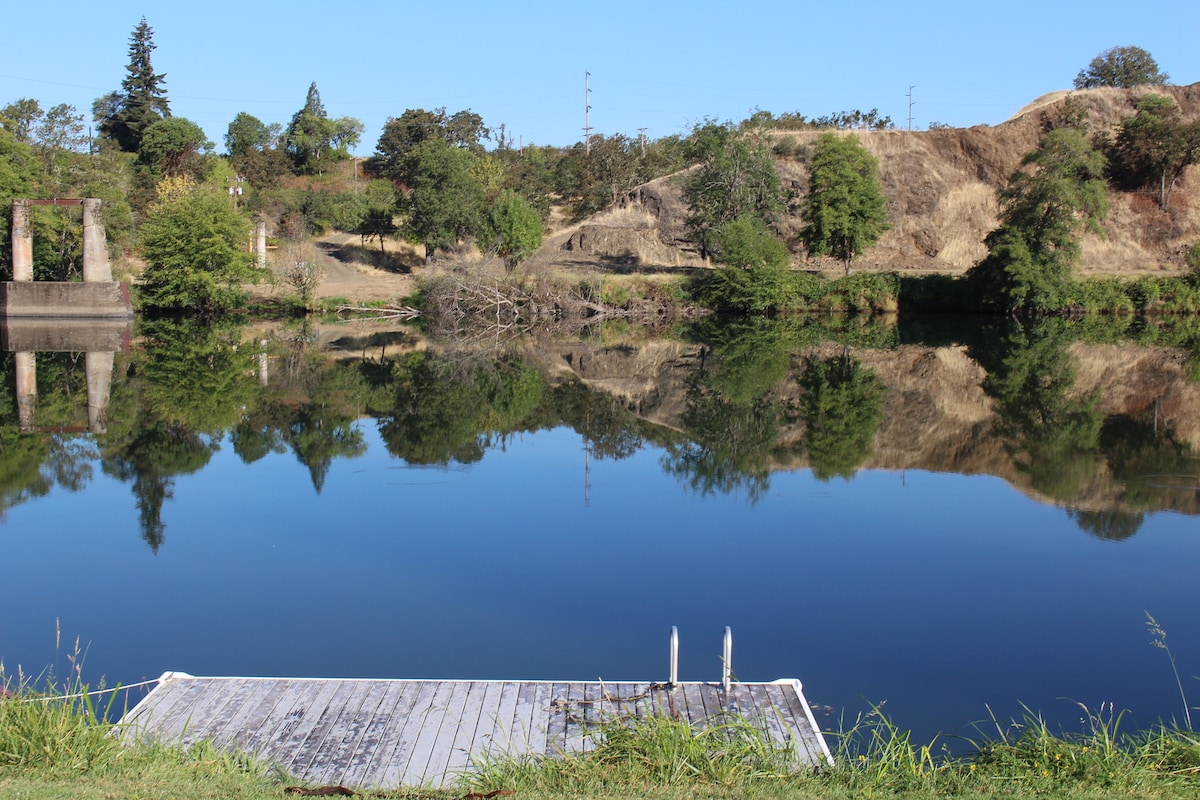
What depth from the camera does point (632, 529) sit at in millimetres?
13664

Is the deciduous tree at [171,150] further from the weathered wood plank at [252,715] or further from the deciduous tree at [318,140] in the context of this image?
the weathered wood plank at [252,715]

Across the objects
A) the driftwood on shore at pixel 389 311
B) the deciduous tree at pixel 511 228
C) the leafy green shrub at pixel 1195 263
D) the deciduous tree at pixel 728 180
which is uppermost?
the deciduous tree at pixel 728 180

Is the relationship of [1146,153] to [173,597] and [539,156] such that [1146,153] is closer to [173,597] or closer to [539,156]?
[539,156]

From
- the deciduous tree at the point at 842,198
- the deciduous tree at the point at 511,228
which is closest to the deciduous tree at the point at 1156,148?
the deciduous tree at the point at 842,198

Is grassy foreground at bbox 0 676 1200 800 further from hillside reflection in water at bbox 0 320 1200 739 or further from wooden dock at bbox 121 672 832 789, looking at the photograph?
hillside reflection in water at bbox 0 320 1200 739

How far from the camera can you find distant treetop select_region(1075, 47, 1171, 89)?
71688 millimetres

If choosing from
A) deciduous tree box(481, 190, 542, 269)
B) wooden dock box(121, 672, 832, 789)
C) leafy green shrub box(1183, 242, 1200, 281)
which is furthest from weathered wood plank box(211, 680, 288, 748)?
leafy green shrub box(1183, 242, 1200, 281)

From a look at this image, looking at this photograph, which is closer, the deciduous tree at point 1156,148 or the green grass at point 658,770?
the green grass at point 658,770

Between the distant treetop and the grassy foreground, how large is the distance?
7551 cm

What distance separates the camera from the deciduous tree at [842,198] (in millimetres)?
45594

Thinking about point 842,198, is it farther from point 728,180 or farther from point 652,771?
point 652,771

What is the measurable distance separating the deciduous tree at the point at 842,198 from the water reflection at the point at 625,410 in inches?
425

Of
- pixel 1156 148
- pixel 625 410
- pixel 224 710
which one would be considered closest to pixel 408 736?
pixel 224 710

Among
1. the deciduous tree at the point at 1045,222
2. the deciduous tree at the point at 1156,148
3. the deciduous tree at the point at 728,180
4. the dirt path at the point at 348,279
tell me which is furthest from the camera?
the deciduous tree at the point at 1156,148
